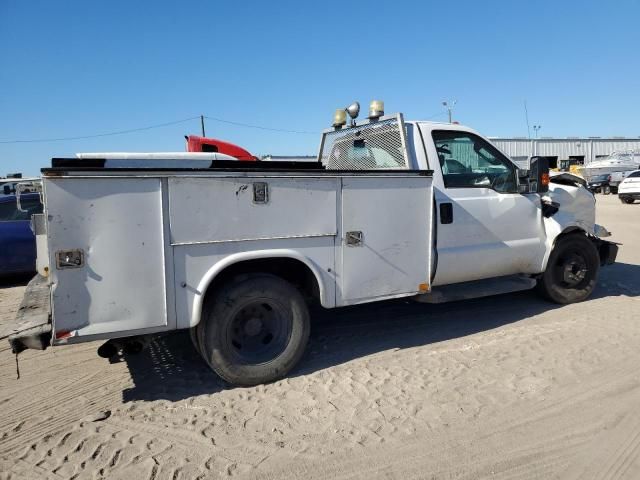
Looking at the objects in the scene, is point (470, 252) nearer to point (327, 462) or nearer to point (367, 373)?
point (367, 373)

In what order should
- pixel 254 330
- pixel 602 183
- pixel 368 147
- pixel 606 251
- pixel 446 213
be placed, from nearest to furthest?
pixel 254 330 < pixel 446 213 < pixel 368 147 < pixel 606 251 < pixel 602 183

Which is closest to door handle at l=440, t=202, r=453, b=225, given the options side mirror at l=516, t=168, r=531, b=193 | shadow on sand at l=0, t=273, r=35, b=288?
side mirror at l=516, t=168, r=531, b=193

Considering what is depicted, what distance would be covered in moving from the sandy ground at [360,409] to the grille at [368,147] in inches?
71.4

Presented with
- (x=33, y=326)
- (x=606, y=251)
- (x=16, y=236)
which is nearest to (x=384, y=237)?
(x=33, y=326)

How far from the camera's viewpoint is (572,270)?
603cm

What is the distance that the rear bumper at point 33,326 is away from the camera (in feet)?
10.8

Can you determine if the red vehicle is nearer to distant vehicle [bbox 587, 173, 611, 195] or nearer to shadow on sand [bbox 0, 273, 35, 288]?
shadow on sand [bbox 0, 273, 35, 288]

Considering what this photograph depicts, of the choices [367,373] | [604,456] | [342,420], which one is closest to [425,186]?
[367,373]

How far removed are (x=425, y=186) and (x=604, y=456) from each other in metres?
2.49

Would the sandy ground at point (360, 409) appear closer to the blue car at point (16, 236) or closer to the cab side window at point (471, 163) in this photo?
the cab side window at point (471, 163)

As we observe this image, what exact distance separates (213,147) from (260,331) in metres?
3.76

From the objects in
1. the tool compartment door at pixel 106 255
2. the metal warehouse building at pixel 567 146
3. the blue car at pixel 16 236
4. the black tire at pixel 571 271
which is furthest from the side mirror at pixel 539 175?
the metal warehouse building at pixel 567 146

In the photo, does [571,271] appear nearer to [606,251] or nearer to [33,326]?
[606,251]

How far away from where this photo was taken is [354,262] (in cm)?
418
